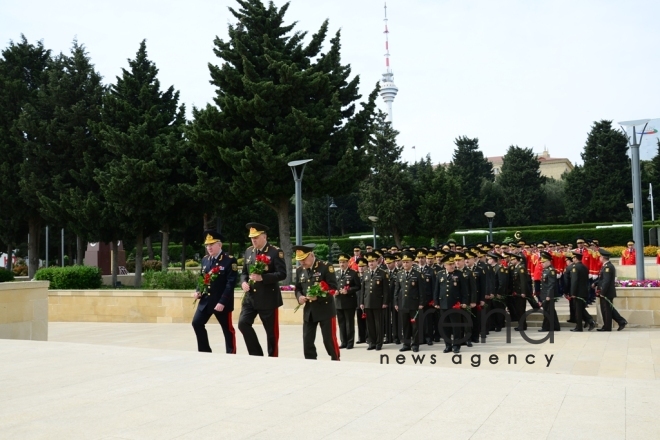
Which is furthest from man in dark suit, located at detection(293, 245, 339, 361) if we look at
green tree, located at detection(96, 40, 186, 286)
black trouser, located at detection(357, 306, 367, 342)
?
green tree, located at detection(96, 40, 186, 286)

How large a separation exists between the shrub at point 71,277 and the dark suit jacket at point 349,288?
11.9m

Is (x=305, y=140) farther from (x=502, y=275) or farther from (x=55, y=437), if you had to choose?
(x=55, y=437)

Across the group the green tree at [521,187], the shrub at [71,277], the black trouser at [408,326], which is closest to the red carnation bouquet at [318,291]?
the black trouser at [408,326]

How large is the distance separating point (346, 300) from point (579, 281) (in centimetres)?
523

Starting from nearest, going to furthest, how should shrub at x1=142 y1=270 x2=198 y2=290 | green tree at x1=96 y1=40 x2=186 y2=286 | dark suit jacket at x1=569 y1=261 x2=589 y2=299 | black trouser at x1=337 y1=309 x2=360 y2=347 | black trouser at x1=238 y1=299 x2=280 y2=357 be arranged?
black trouser at x1=238 y1=299 x2=280 y2=357 < black trouser at x1=337 y1=309 x2=360 y2=347 < dark suit jacket at x1=569 y1=261 x2=589 y2=299 < shrub at x1=142 y1=270 x2=198 y2=290 < green tree at x1=96 y1=40 x2=186 y2=286

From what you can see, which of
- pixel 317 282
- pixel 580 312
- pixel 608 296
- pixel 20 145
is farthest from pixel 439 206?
pixel 317 282

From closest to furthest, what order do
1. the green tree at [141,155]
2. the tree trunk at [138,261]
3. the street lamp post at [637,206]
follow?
the street lamp post at [637,206] → the green tree at [141,155] → the tree trunk at [138,261]

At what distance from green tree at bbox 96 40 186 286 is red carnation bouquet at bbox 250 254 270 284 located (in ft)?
61.5

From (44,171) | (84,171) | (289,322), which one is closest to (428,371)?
(289,322)

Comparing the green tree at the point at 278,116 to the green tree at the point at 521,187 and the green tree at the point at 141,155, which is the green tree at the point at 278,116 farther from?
the green tree at the point at 521,187

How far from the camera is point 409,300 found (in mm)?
11875

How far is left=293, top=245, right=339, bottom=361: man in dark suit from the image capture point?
364 inches

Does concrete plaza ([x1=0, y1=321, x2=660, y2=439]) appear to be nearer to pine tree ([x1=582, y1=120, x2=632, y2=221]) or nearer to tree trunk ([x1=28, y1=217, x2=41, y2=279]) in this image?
tree trunk ([x1=28, y1=217, x2=41, y2=279])

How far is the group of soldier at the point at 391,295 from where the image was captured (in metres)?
9.12
